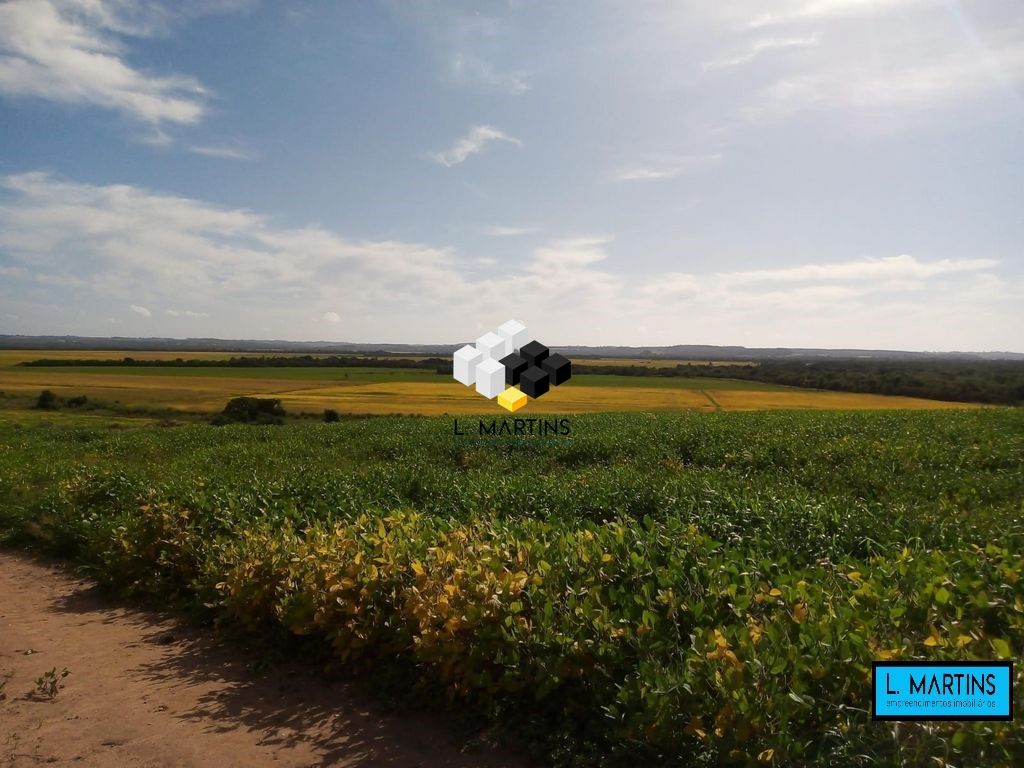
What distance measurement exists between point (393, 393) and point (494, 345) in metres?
21.5

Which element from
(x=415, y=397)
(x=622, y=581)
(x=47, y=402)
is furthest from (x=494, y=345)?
(x=47, y=402)

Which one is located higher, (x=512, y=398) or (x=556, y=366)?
(x=556, y=366)

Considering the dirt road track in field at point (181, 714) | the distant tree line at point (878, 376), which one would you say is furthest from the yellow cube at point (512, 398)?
the distant tree line at point (878, 376)

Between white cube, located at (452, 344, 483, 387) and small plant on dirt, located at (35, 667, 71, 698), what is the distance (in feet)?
51.1

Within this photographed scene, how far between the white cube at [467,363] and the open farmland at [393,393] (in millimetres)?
6856

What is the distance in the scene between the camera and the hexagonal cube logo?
63.3 ft

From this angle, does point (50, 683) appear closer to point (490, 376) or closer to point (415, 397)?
point (490, 376)

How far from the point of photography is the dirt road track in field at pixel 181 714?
11.9ft

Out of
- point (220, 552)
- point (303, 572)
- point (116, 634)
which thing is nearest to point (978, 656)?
point (303, 572)

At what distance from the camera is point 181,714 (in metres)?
4.17

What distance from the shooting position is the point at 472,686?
400 centimetres

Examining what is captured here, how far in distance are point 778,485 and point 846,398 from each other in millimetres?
32621

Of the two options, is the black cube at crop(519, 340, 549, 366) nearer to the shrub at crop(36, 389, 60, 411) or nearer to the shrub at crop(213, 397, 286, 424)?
the shrub at crop(213, 397, 286, 424)

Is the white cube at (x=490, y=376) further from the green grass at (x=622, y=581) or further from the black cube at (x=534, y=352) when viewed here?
the green grass at (x=622, y=581)
